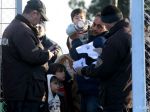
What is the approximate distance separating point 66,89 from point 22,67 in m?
1.09

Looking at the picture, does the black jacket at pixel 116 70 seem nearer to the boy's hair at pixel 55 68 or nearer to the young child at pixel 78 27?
the boy's hair at pixel 55 68

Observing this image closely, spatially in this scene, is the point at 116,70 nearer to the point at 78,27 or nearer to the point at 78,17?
the point at 78,27

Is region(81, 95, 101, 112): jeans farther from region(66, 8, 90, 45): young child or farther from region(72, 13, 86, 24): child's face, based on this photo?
region(72, 13, 86, 24): child's face

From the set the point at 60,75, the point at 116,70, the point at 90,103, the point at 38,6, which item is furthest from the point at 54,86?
the point at 116,70

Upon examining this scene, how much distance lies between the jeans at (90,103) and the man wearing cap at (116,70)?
87cm

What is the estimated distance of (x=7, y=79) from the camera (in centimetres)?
825

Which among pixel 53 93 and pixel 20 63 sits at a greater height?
pixel 20 63

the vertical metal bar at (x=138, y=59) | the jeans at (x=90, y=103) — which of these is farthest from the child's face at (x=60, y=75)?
the vertical metal bar at (x=138, y=59)

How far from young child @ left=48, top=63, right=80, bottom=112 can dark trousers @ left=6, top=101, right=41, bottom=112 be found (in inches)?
28.7

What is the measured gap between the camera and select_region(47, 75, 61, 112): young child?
29.0 ft

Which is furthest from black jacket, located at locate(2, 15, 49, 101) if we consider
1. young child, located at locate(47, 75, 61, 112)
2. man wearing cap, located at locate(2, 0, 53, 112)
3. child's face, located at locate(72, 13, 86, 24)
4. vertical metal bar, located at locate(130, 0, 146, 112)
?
vertical metal bar, located at locate(130, 0, 146, 112)

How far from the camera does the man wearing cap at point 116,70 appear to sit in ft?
25.3

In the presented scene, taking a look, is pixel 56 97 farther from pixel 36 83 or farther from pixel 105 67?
pixel 105 67

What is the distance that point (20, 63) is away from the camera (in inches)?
323
